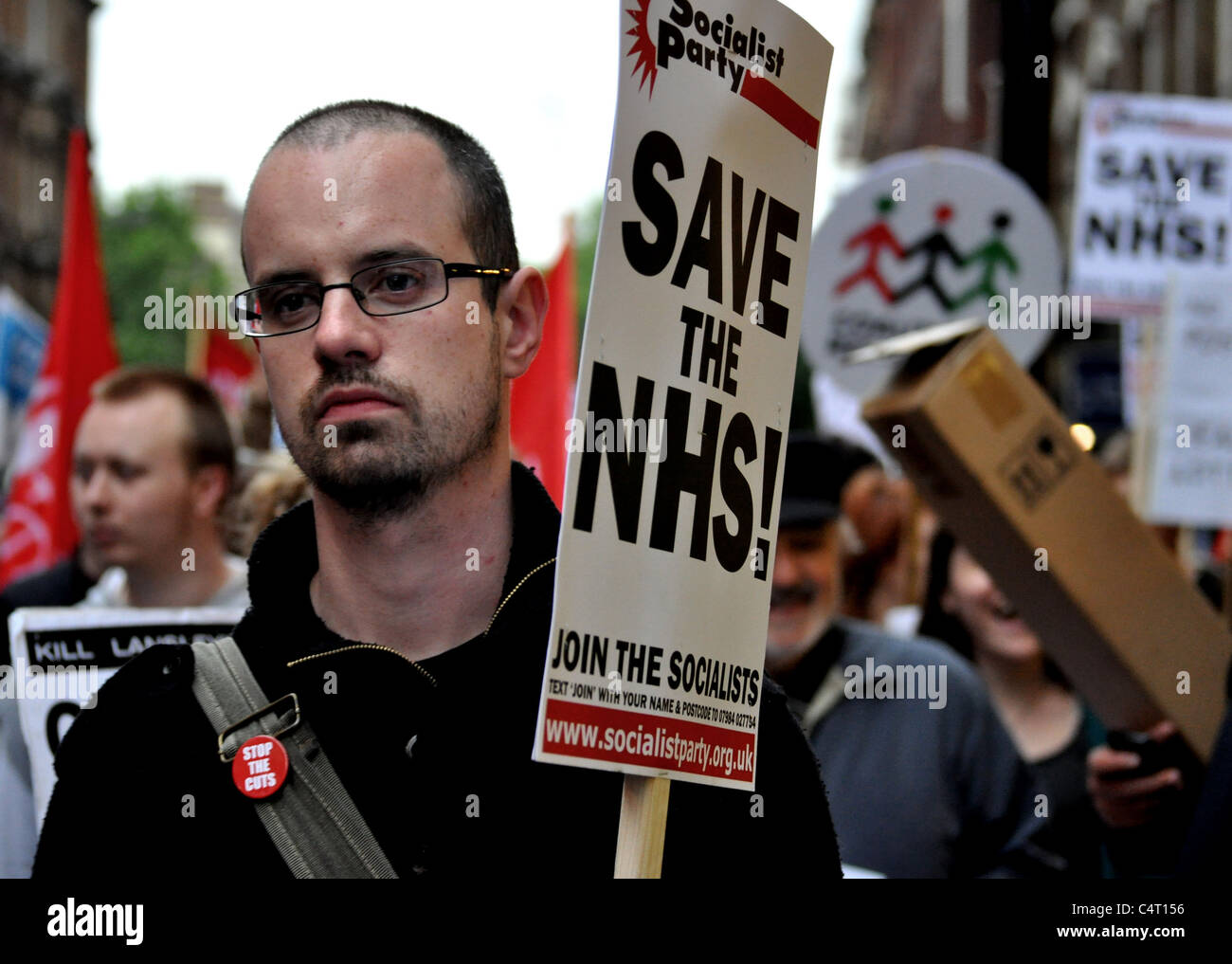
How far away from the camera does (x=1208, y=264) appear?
7.75 m

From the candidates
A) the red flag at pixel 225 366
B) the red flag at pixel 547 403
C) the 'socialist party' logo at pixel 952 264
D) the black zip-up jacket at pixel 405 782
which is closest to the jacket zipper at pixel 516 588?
the black zip-up jacket at pixel 405 782

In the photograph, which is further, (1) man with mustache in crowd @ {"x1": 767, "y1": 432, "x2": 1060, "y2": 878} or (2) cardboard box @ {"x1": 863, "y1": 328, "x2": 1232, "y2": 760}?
(1) man with mustache in crowd @ {"x1": 767, "y1": 432, "x2": 1060, "y2": 878}

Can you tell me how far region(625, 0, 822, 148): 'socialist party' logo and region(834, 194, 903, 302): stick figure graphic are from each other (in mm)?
4964

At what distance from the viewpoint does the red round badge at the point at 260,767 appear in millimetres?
1955

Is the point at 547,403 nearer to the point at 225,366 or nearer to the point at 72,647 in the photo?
the point at 72,647

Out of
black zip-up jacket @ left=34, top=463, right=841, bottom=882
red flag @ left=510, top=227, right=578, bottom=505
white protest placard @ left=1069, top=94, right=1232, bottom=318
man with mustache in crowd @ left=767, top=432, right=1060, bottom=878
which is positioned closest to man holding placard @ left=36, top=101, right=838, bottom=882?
black zip-up jacket @ left=34, top=463, right=841, bottom=882

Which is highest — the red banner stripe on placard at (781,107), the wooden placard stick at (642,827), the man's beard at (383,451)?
the red banner stripe on placard at (781,107)

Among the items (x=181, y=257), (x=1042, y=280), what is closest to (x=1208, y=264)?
(x=1042, y=280)

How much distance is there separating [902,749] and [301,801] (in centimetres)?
232

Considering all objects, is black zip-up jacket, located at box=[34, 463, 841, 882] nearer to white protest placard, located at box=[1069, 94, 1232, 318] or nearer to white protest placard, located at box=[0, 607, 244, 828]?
white protest placard, located at box=[0, 607, 244, 828]

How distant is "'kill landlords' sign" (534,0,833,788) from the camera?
1851mm

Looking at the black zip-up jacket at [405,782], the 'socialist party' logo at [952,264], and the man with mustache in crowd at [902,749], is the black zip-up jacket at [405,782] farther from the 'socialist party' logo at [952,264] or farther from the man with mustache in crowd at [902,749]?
the 'socialist party' logo at [952,264]

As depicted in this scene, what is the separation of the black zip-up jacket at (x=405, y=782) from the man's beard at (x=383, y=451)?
15 centimetres
